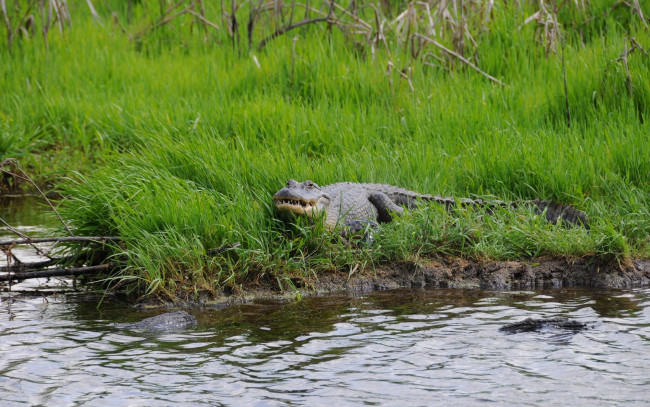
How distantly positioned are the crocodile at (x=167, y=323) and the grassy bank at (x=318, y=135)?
41cm

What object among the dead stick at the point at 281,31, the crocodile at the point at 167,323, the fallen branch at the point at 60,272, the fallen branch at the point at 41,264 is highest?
the dead stick at the point at 281,31

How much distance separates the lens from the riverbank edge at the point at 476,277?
5207 mm

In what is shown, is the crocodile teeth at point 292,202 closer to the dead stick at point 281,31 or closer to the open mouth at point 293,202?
Result: the open mouth at point 293,202

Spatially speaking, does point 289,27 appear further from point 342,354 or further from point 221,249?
point 342,354

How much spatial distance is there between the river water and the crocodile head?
2.13 ft

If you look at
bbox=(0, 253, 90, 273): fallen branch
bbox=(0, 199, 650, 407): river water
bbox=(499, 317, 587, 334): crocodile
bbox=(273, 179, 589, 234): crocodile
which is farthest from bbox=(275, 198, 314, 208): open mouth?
bbox=(499, 317, 587, 334): crocodile

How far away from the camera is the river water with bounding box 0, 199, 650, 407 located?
347 cm

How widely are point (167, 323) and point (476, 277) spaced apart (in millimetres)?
2101

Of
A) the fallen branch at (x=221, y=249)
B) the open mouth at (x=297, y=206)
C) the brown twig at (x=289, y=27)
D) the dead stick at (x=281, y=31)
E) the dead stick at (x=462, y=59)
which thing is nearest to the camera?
the fallen branch at (x=221, y=249)

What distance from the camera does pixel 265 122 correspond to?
7449mm

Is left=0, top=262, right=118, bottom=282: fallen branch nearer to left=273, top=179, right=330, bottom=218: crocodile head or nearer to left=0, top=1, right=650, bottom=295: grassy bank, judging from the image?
left=0, top=1, right=650, bottom=295: grassy bank

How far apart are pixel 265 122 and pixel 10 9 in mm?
5609

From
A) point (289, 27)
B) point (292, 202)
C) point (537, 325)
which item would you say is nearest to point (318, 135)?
point (292, 202)

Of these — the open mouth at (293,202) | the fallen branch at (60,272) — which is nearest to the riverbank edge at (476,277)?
the open mouth at (293,202)
